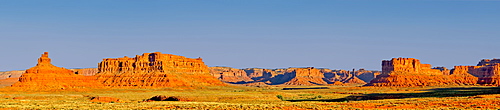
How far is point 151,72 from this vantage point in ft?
582

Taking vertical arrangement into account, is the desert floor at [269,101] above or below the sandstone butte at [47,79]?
below

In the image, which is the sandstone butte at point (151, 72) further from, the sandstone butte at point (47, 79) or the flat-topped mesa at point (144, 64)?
the sandstone butte at point (47, 79)

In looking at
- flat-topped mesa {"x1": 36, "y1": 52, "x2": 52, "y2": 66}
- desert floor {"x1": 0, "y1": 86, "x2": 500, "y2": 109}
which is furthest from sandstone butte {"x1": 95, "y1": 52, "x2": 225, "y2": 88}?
desert floor {"x1": 0, "y1": 86, "x2": 500, "y2": 109}

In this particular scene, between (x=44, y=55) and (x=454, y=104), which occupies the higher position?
(x=44, y=55)

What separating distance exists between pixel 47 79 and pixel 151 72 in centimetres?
4549

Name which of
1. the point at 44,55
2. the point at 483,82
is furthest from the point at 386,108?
the point at 483,82

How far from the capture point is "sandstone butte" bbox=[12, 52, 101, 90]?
5153 inches

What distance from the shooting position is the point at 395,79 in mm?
197625

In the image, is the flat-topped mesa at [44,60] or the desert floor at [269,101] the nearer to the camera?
the desert floor at [269,101]

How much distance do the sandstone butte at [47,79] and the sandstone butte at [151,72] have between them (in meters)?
15.2

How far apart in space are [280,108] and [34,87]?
90.9m

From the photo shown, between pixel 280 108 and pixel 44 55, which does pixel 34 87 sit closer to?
pixel 44 55

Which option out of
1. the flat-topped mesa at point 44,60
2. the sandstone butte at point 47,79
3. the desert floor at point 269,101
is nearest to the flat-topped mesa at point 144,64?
the sandstone butte at point 47,79

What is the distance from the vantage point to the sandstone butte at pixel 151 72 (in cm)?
16282
